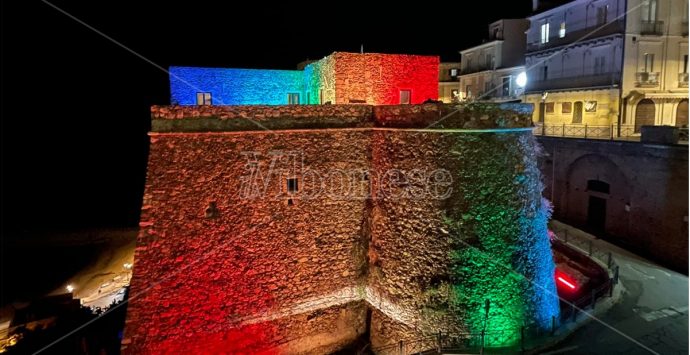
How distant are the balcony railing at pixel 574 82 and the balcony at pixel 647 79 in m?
0.98

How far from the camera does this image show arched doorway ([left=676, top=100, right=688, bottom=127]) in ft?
72.3

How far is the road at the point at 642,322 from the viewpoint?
1011 centimetres

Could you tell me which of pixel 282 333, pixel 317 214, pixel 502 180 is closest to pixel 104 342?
pixel 282 333

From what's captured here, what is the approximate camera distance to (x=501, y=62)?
31.7 m

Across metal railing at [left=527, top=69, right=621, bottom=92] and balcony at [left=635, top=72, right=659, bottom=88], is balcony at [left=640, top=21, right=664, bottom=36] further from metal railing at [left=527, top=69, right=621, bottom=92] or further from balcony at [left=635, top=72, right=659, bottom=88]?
metal railing at [left=527, top=69, right=621, bottom=92]

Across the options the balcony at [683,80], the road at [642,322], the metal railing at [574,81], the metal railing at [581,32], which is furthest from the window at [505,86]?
the road at [642,322]

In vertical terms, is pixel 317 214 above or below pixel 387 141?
below

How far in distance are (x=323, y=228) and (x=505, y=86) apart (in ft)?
84.5

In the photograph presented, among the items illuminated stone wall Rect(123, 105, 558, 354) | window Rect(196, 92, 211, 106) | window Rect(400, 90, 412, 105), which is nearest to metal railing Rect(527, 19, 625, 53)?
window Rect(400, 90, 412, 105)

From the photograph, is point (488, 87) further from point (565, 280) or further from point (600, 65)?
point (565, 280)

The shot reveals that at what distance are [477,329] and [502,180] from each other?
3637 mm

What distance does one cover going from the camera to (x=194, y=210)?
32.3ft

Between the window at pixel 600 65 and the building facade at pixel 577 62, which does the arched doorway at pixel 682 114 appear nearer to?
the building facade at pixel 577 62

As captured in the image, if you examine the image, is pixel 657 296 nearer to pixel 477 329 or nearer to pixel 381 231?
pixel 477 329
